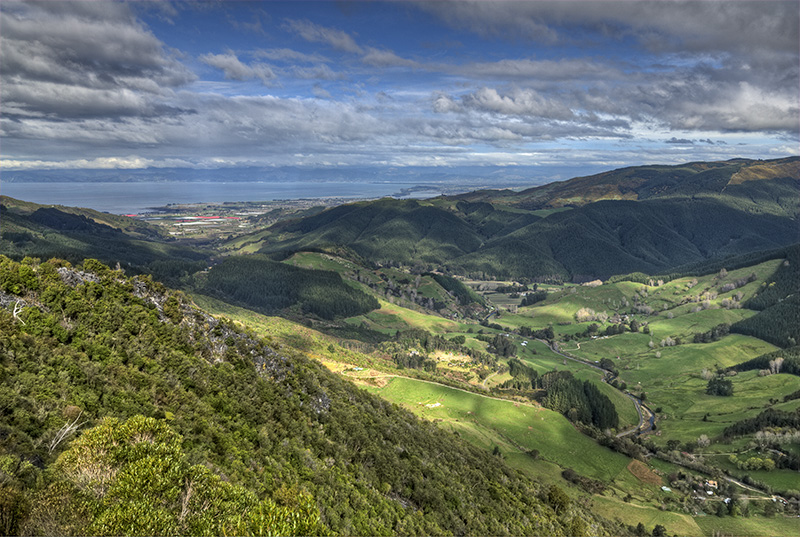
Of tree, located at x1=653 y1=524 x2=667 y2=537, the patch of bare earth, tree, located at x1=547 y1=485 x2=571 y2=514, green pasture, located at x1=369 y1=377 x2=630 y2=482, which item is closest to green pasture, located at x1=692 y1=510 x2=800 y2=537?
tree, located at x1=653 y1=524 x2=667 y2=537

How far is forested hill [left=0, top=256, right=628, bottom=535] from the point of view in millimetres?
23672

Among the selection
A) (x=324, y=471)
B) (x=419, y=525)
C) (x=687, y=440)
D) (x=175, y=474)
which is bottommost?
(x=687, y=440)

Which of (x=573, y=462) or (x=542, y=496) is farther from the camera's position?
(x=573, y=462)

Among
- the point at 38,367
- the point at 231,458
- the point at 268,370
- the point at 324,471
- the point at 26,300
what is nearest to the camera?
the point at 38,367

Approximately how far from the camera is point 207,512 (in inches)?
949

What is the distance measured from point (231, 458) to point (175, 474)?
17.7 m

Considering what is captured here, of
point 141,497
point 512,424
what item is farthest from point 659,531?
point 141,497

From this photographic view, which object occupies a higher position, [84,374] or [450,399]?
[84,374]

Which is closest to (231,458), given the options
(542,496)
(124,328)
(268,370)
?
(124,328)

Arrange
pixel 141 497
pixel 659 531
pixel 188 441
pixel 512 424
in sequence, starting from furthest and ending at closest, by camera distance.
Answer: pixel 512 424, pixel 659 531, pixel 188 441, pixel 141 497

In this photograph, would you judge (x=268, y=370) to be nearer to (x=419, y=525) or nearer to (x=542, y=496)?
(x=419, y=525)

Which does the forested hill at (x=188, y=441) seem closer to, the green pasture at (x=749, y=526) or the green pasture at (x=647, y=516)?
the green pasture at (x=647, y=516)

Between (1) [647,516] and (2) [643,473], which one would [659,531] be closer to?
(1) [647,516]

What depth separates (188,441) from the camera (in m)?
39.2
